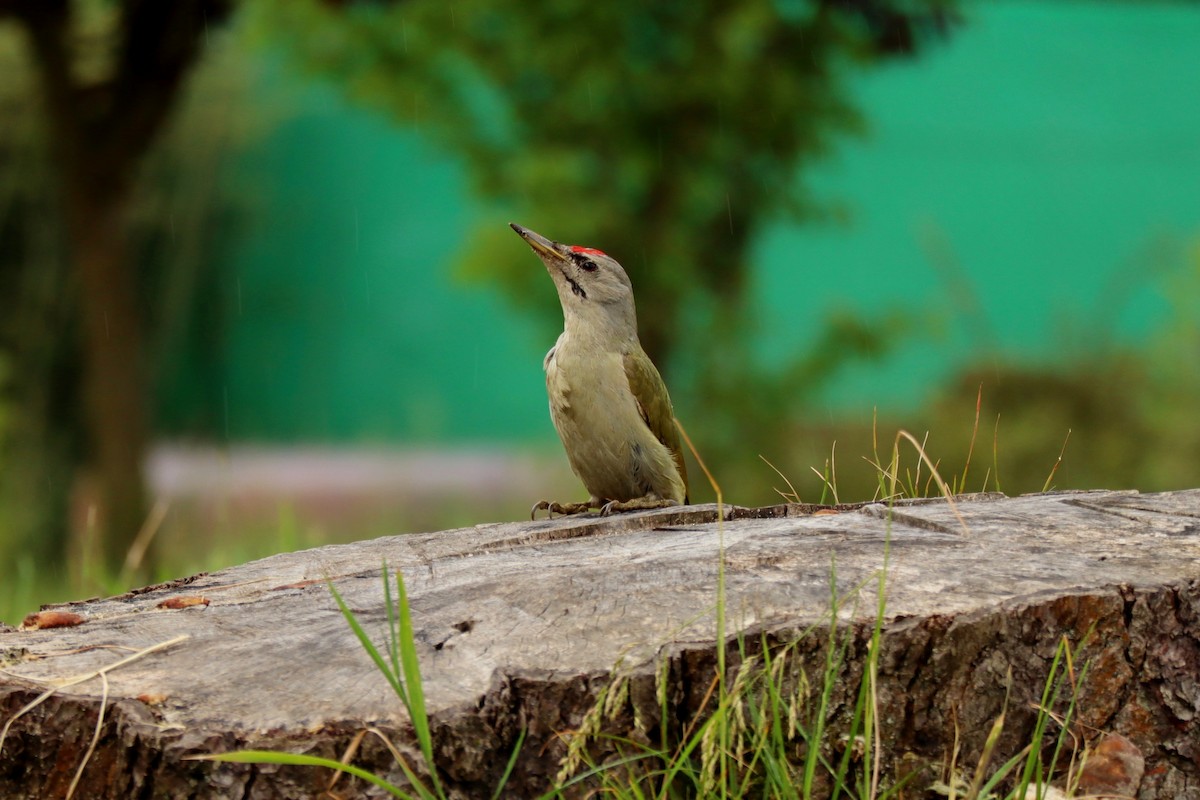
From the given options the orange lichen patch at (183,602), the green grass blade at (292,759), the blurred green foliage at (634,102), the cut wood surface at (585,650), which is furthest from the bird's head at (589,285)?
the blurred green foliage at (634,102)

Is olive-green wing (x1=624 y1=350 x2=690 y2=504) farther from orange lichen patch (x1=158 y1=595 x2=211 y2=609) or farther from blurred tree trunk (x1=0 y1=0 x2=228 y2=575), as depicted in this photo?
blurred tree trunk (x1=0 y1=0 x2=228 y2=575)

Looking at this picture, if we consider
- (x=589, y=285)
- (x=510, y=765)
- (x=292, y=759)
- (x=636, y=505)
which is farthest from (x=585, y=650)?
(x=589, y=285)

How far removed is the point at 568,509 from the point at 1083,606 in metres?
1.92

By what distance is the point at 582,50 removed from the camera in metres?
8.26

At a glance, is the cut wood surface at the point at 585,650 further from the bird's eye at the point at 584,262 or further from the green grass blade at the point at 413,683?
the bird's eye at the point at 584,262

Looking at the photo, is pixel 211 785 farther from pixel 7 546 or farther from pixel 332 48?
pixel 7 546

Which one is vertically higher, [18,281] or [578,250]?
[578,250]

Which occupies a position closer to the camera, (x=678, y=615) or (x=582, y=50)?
(x=678, y=615)

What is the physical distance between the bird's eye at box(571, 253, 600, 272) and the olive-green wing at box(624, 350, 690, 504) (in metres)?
0.30

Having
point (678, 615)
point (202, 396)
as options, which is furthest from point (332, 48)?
point (678, 615)

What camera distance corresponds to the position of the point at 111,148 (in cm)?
887

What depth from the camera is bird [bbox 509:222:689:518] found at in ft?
12.1

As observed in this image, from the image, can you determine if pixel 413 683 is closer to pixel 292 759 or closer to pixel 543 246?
pixel 292 759

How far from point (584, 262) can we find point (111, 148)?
623cm
